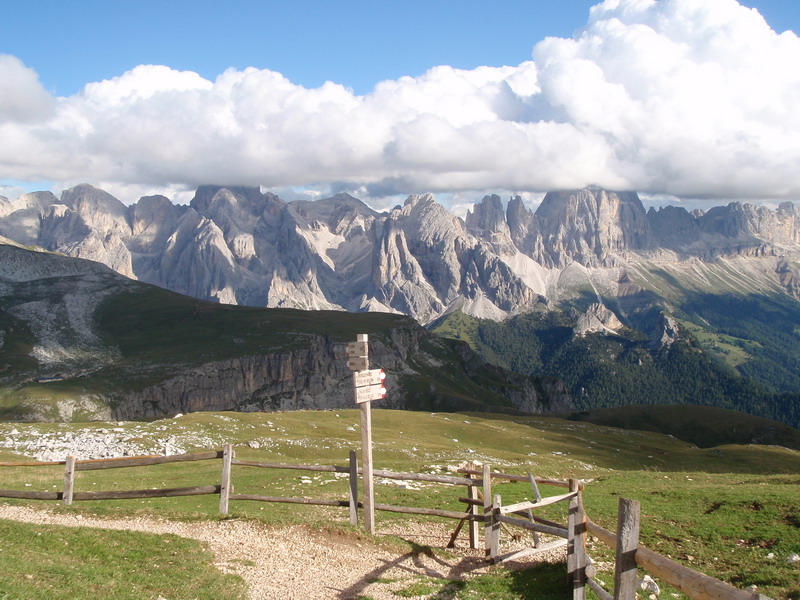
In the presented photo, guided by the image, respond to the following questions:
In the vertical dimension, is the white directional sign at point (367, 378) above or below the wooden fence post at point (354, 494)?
above

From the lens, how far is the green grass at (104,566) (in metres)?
15.7

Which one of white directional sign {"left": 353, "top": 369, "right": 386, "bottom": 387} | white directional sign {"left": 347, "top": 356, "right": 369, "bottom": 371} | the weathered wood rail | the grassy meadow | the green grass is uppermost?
white directional sign {"left": 347, "top": 356, "right": 369, "bottom": 371}

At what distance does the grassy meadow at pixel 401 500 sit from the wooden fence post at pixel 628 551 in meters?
5.25

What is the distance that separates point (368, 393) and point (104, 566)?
10171mm

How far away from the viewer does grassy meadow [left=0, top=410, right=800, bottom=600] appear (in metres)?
17.8

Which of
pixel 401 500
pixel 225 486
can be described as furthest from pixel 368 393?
pixel 401 500

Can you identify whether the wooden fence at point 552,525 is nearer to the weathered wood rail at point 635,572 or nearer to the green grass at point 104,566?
the weathered wood rail at point 635,572

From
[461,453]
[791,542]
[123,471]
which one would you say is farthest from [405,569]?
[461,453]

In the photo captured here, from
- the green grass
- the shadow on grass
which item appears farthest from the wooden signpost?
the green grass

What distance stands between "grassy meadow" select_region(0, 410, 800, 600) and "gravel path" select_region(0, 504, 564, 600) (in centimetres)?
74

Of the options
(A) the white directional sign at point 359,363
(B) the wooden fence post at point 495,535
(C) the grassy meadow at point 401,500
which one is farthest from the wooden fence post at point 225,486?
(B) the wooden fence post at point 495,535

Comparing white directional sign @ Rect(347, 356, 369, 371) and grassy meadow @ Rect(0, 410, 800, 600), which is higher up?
white directional sign @ Rect(347, 356, 369, 371)

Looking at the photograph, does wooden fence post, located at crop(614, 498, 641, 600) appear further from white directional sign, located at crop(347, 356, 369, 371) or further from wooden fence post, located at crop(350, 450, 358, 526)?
wooden fence post, located at crop(350, 450, 358, 526)

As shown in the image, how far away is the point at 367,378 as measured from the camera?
24453mm
